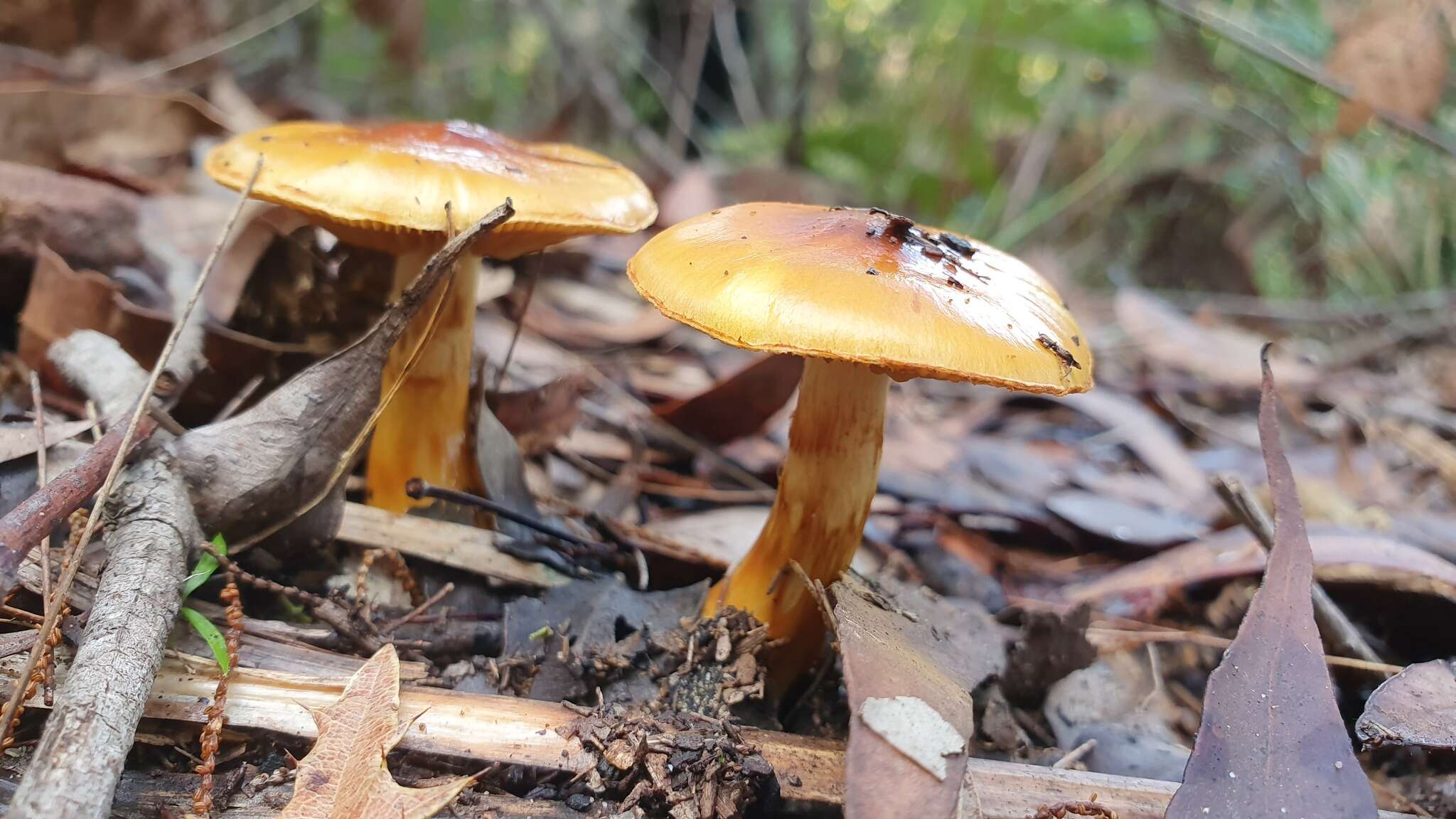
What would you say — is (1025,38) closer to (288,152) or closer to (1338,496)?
(1338,496)

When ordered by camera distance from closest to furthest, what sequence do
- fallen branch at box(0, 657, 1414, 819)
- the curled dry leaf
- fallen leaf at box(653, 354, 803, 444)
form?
fallen branch at box(0, 657, 1414, 819)
the curled dry leaf
fallen leaf at box(653, 354, 803, 444)

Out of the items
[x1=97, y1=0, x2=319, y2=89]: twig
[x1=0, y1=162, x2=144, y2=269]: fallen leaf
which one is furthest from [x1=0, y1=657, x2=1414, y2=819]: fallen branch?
[x1=97, y1=0, x2=319, y2=89]: twig

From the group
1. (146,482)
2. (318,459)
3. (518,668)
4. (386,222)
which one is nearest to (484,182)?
(386,222)

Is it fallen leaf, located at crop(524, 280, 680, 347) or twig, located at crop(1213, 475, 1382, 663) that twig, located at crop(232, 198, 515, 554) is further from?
twig, located at crop(1213, 475, 1382, 663)

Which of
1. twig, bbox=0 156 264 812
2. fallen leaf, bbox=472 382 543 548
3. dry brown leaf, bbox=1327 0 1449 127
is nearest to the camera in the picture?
twig, bbox=0 156 264 812

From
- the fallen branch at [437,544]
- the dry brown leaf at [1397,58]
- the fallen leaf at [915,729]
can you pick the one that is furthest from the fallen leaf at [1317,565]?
the dry brown leaf at [1397,58]

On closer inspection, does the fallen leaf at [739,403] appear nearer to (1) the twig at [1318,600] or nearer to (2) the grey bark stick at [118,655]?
(1) the twig at [1318,600]
